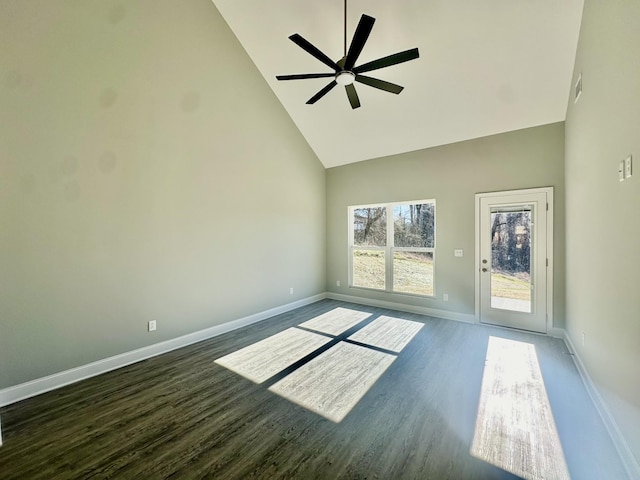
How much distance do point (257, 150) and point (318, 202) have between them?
1913 millimetres

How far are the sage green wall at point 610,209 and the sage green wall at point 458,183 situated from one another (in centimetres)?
89

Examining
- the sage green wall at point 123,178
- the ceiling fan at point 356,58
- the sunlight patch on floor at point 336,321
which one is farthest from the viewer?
the sunlight patch on floor at point 336,321

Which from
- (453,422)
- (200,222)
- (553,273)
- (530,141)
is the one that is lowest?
(453,422)

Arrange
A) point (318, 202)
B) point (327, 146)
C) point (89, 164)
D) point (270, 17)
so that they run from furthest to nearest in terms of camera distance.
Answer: point (318, 202)
point (327, 146)
point (270, 17)
point (89, 164)

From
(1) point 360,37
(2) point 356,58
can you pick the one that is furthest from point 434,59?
(1) point 360,37

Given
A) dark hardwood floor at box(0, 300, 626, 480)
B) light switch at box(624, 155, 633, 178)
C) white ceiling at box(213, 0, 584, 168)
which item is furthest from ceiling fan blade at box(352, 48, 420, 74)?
dark hardwood floor at box(0, 300, 626, 480)

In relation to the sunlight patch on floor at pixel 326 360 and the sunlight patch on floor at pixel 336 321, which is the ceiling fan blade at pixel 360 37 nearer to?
the sunlight patch on floor at pixel 326 360

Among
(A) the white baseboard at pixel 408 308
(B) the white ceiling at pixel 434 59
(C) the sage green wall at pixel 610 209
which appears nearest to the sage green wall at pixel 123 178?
(B) the white ceiling at pixel 434 59

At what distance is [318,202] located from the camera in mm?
5977

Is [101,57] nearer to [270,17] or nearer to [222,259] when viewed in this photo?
[270,17]

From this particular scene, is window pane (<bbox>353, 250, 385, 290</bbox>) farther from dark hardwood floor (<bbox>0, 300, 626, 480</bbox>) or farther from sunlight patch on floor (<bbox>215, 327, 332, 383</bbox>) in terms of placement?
dark hardwood floor (<bbox>0, 300, 626, 480</bbox>)

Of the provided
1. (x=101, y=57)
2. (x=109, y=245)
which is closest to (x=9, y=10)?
(x=101, y=57)

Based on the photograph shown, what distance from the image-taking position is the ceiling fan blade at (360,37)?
79.0 inches

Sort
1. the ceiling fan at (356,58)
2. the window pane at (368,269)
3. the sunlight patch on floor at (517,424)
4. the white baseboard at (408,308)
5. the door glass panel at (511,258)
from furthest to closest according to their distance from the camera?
the window pane at (368,269) → the white baseboard at (408,308) → the door glass panel at (511,258) → the ceiling fan at (356,58) → the sunlight patch on floor at (517,424)
